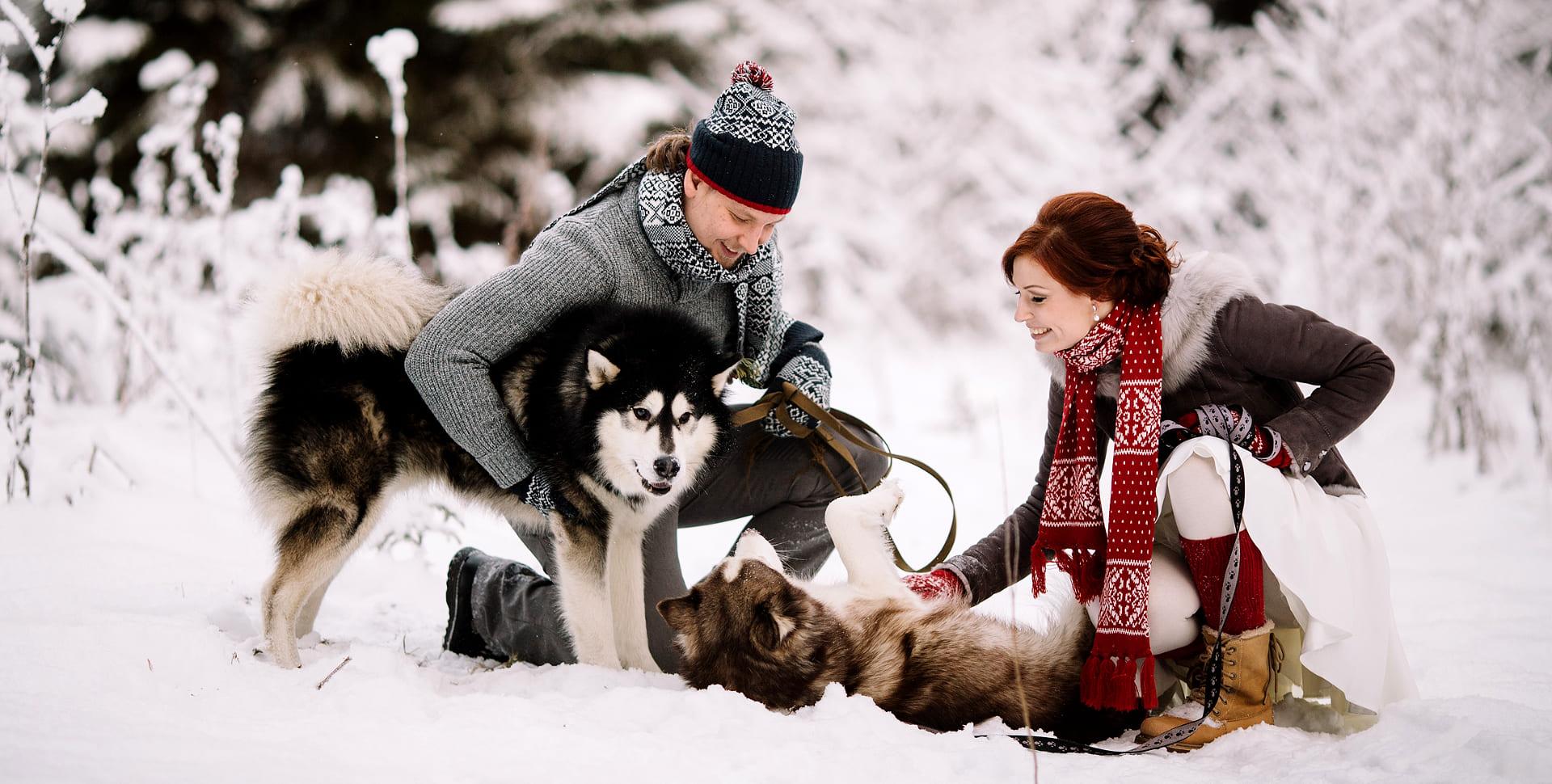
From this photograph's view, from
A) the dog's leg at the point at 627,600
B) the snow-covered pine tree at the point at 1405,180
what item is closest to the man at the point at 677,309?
the dog's leg at the point at 627,600

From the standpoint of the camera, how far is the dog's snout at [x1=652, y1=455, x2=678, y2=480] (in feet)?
8.43

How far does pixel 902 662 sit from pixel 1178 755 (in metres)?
0.64

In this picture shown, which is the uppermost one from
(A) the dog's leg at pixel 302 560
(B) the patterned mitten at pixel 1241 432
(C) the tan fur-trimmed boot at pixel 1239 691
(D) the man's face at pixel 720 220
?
(B) the patterned mitten at pixel 1241 432

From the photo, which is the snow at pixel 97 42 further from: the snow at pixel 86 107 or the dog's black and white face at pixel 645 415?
the dog's black and white face at pixel 645 415

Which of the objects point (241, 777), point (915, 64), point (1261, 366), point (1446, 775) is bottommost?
point (241, 777)

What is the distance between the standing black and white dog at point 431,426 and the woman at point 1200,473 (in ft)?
3.47

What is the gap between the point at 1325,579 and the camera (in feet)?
6.99

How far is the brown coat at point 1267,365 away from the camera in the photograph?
88.4 inches

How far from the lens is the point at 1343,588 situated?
84.7 inches

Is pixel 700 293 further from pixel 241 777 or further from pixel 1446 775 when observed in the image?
pixel 1446 775

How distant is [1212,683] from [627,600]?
1.62 metres

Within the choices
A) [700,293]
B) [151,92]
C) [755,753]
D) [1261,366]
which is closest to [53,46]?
Result: [700,293]

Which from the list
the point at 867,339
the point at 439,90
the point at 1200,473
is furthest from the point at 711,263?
the point at 439,90

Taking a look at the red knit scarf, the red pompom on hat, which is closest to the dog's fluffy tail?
the red pompom on hat
